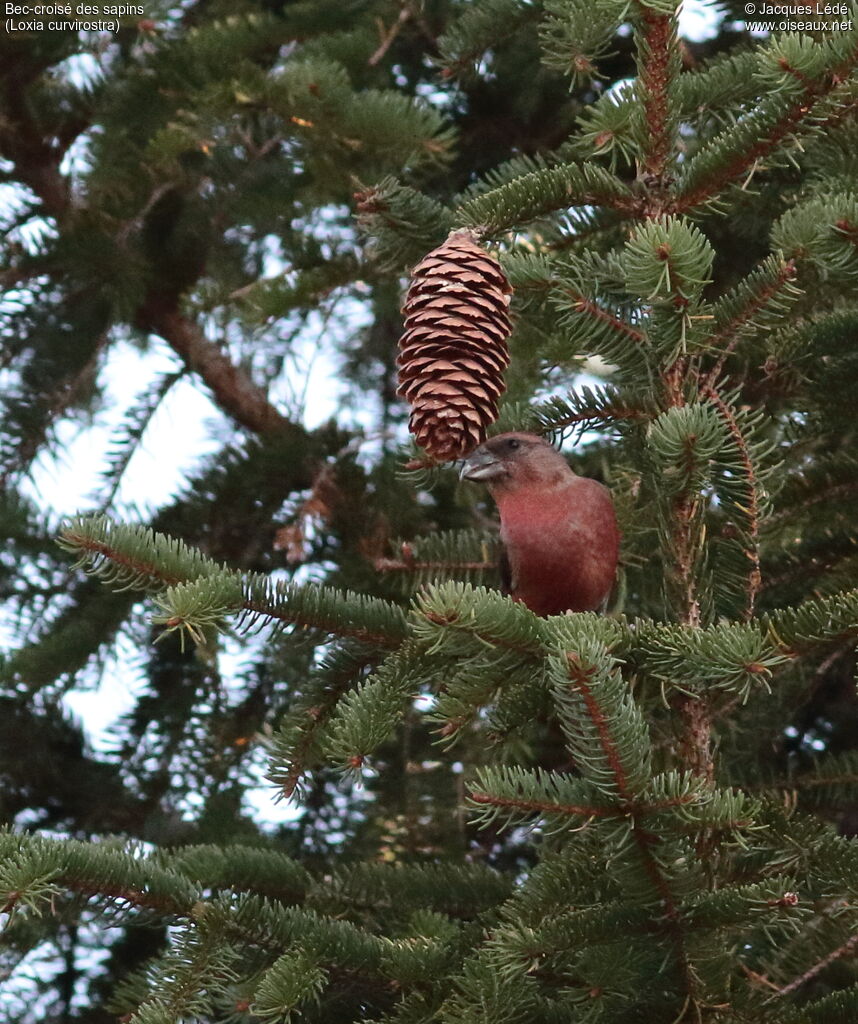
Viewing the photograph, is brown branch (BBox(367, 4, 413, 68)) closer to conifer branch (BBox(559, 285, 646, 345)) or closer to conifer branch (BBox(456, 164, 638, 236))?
conifer branch (BBox(456, 164, 638, 236))

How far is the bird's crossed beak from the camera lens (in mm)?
3773

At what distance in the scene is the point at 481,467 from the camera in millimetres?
3809

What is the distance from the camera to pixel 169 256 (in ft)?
14.9

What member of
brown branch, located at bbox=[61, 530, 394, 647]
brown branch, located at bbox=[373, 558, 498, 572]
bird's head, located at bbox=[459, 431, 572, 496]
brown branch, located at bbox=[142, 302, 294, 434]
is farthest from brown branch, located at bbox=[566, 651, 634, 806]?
brown branch, located at bbox=[142, 302, 294, 434]

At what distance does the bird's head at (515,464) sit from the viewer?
3.73m

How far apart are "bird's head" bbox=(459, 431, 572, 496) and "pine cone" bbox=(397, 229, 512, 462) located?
0.88m

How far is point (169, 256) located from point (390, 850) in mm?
2032

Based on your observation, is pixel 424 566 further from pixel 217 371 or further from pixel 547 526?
pixel 217 371

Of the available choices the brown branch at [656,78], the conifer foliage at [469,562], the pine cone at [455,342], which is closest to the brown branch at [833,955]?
the conifer foliage at [469,562]

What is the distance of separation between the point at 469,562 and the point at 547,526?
9.6 inches

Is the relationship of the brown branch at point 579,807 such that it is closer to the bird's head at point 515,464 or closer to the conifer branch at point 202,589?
the conifer branch at point 202,589

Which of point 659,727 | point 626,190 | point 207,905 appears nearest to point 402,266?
point 626,190

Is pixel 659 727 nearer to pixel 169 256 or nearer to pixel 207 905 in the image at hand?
pixel 207 905

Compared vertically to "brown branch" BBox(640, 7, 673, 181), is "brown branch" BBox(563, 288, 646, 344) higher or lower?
lower
